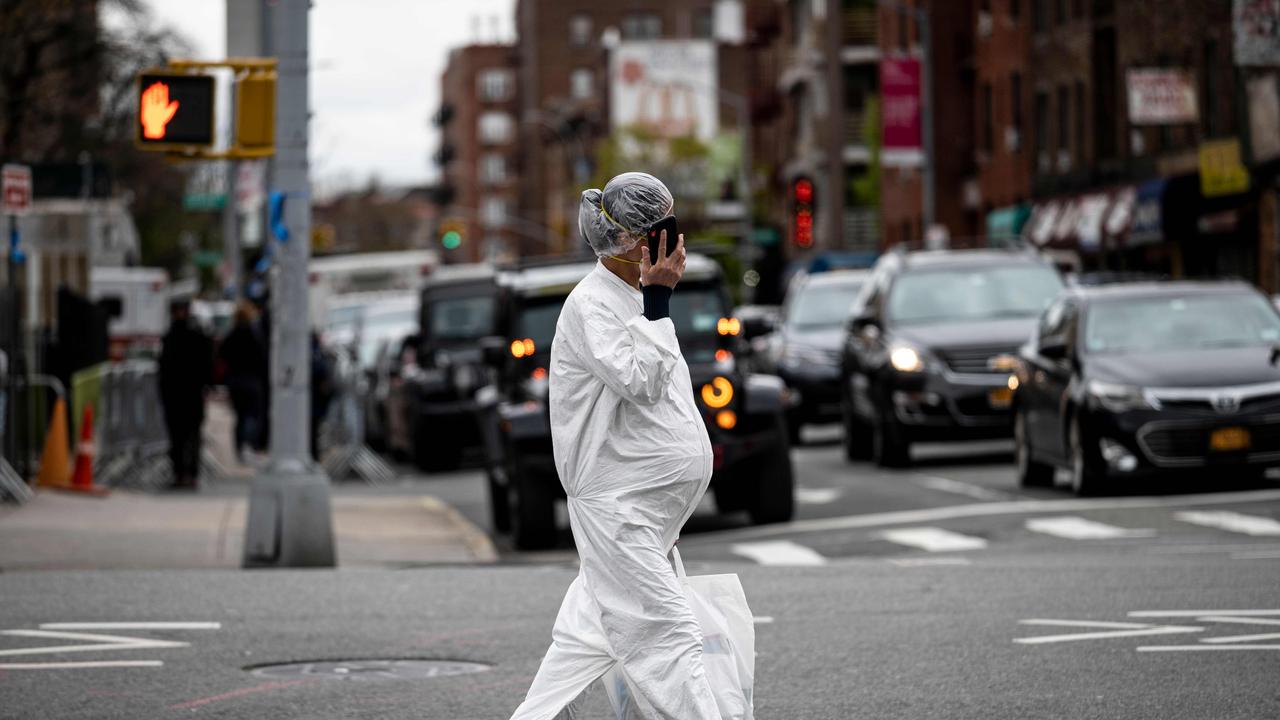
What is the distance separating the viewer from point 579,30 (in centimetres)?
15412

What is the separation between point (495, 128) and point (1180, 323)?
161 metres

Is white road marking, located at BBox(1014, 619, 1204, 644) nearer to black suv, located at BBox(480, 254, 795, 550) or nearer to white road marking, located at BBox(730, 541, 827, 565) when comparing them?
white road marking, located at BBox(730, 541, 827, 565)

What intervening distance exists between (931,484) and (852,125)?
2374 inches

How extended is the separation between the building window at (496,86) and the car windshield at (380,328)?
139935mm

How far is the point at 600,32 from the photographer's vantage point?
6043 inches

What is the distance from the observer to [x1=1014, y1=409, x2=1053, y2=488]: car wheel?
68.2 feet

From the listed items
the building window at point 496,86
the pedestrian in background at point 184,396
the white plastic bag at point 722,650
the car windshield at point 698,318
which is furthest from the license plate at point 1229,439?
the building window at point 496,86

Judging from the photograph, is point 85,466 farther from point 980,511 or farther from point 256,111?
point 980,511

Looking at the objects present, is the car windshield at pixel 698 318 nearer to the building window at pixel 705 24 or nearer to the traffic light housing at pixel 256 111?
the traffic light housing at pixel 256 111

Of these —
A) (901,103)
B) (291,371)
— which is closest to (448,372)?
(291,371)

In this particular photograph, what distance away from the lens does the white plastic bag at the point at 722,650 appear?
22.6ft

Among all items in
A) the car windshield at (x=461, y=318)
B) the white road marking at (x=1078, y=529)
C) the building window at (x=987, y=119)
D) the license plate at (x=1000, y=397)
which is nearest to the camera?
the white road marking at (x=1078, y=529)

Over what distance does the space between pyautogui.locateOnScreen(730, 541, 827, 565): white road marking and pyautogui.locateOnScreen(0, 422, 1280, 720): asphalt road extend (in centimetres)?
5

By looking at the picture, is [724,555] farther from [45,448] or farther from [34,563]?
[45,448]
